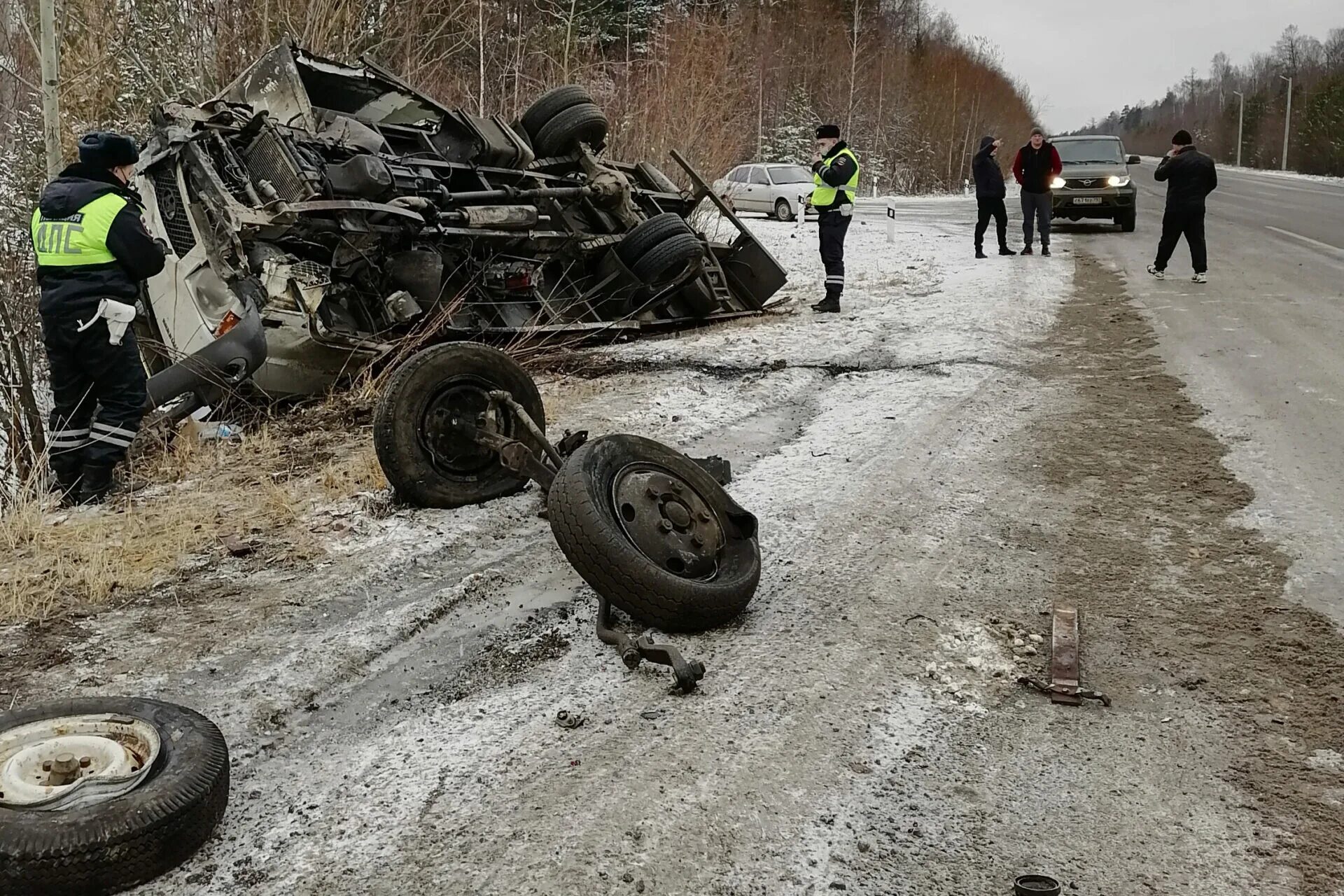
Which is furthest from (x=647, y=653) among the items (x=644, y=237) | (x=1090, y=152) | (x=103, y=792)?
(x=1090, y=152)

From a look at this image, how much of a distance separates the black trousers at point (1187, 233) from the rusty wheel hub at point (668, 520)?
862 cm

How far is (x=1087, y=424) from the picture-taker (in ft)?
18.6

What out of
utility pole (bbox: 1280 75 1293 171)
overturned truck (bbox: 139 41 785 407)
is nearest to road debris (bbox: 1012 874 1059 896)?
overturned truck (bbox: 139 41 785 407)

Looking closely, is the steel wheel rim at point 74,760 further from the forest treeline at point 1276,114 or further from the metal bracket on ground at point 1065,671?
the forest treeline at point 1276,114

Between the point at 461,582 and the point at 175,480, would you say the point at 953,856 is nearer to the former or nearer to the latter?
the point at 461,582

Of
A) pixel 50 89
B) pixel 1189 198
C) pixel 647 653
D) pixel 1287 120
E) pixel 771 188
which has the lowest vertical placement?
pixel 647 653

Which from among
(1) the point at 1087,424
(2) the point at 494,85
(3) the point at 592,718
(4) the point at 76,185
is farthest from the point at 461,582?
(2) the point at 494,85

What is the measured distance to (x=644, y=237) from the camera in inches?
333

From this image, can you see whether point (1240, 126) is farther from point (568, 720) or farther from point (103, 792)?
point (103, 792)

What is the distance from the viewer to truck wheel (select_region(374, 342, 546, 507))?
14.2 ft

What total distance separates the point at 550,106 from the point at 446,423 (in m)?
4.96

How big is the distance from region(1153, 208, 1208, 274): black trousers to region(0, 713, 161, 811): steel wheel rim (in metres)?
10.5

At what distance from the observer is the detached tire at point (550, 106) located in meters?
8.65

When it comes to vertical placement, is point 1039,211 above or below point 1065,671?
above
